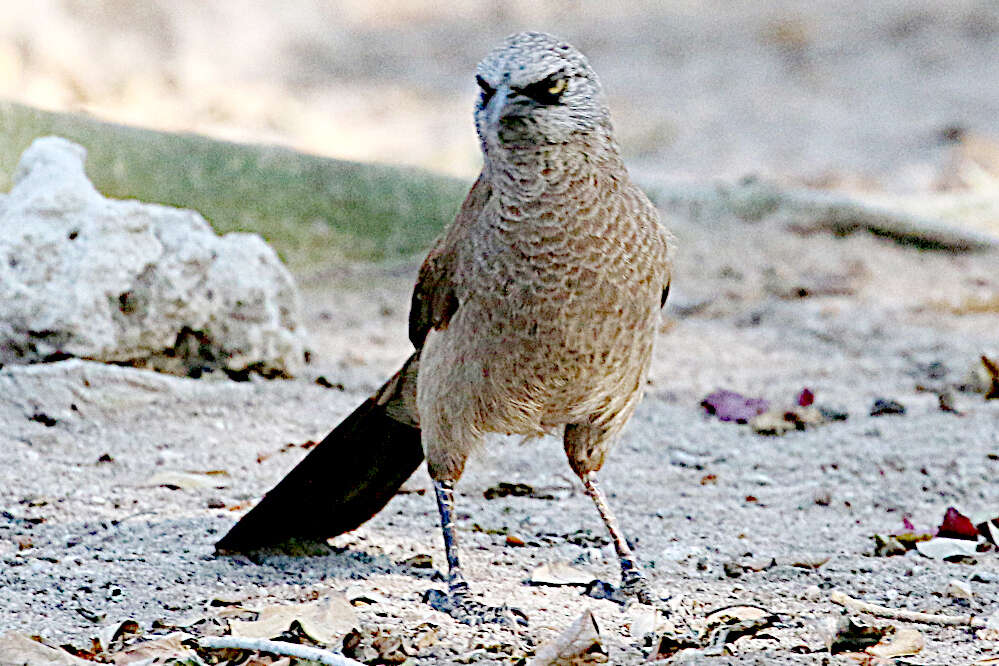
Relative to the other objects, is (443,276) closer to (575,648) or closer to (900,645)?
(575,648)

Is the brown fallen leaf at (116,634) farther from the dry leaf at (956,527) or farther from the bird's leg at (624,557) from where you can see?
the dry leaf at (956,527)

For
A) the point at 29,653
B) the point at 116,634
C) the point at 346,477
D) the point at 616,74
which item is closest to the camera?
the point at 29,653

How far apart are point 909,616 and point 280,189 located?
4.55 meters

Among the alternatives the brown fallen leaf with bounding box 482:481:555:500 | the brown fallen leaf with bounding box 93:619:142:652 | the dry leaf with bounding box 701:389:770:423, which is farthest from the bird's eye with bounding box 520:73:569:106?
the dry leaf with bounding box 701:389:770:423

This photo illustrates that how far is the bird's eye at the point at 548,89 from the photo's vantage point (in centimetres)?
256

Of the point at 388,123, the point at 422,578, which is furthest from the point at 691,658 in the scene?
the point at 388,123

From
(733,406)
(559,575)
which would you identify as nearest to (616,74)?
(733,406)

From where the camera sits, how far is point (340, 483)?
10.5 feet

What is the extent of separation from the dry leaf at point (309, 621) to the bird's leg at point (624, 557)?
0.73 m

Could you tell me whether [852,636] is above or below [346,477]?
below

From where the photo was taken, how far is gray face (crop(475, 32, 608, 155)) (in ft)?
8.34

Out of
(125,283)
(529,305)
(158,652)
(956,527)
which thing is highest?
(529,305)

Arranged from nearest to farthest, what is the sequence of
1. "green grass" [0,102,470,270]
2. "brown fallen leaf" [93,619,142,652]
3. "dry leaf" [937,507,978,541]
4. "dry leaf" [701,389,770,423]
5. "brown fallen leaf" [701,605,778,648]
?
"brown fallen leaf" [93,619,142,652] → "brown fallen leaf" [701,605,778,648] → "dry leaf" [937,507,978,541] → "dry leaf" [701,389,770,423] → "green grass" [0,102,470,270]

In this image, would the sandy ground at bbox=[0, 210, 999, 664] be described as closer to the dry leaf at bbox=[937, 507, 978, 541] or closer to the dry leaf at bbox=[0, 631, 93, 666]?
the dry leaf at bbox=[937, 507, 978, 541]
